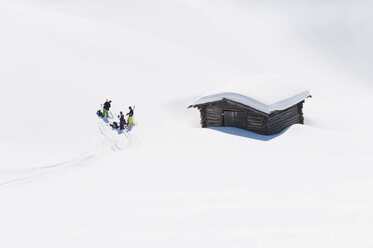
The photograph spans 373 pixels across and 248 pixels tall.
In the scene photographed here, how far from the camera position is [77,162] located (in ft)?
48.0

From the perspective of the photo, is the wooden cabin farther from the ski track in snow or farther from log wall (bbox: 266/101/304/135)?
the ski track in snow

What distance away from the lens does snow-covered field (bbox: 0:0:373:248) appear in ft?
18.0

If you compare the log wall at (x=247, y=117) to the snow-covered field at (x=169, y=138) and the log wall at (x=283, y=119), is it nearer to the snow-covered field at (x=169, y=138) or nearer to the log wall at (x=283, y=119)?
the log wall at (x=283, y=119)

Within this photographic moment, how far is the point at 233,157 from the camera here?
474 inches

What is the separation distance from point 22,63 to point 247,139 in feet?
55.0

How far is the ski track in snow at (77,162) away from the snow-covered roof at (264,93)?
5767 mm

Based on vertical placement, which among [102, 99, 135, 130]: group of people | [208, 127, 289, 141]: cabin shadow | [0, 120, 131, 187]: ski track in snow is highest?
[102, 99, 135, 130]: group of people

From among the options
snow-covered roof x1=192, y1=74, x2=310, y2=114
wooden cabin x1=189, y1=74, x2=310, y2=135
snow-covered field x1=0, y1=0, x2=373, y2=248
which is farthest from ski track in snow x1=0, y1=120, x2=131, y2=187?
snow-covered roof x1=192, y1=74, x2=310, y2=114

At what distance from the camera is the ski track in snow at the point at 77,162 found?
40.7ft

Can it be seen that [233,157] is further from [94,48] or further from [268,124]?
[94,48]

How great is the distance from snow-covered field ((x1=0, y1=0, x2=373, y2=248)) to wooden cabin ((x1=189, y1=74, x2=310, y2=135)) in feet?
3.51

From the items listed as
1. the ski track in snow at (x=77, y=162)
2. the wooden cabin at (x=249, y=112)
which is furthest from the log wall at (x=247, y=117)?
the ski track in snow at (x=77, y=162)

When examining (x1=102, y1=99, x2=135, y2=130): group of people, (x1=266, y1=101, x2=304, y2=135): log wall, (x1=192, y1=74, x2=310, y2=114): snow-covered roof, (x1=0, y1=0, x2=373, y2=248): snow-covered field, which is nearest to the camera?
(x1=0, y1=0, x2=373, y2=248): snow-covered field

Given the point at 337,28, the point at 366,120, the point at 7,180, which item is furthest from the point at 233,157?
the point at 337,28
